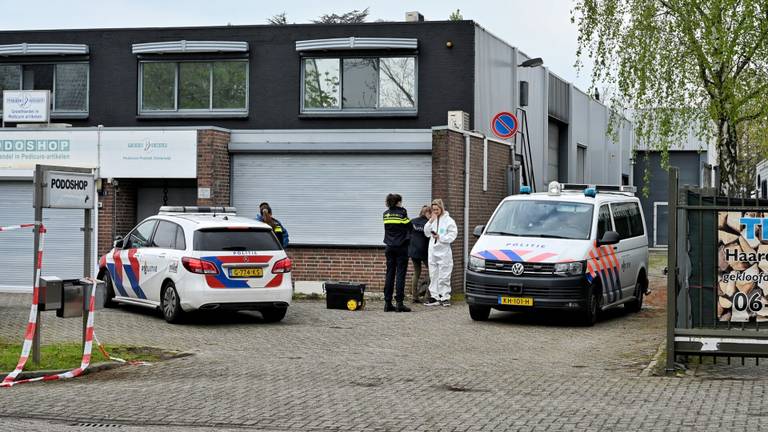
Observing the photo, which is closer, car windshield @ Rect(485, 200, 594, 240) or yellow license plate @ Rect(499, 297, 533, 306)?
yellow license plate @ Rect(499, 297, 533, 306)

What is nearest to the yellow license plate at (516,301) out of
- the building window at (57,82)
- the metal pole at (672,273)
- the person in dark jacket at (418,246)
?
the person in dark jacket at (418,246)

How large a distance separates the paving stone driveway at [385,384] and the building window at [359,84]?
1023 cm

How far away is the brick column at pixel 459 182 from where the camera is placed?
22047mm

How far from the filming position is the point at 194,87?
27.0 meters

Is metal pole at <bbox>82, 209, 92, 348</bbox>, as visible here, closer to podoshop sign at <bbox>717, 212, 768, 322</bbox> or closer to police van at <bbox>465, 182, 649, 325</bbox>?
police van at <bbox>465, 182, 649, 325</bbox>

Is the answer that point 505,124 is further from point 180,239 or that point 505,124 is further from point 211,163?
point 180,239

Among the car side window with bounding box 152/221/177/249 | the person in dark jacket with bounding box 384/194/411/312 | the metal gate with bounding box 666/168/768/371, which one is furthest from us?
the person in dark jacket with bounding box 384/194/411/312

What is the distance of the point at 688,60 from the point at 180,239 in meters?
9.99

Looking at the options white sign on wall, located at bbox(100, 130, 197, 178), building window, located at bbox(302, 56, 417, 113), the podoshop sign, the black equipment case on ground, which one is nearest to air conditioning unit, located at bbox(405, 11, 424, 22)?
building window, located at bbox(302, 56, 417, 113)

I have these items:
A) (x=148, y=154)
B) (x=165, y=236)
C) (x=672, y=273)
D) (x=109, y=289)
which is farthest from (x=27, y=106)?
(x=672, y=273)

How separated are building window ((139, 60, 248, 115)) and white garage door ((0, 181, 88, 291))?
4.51m

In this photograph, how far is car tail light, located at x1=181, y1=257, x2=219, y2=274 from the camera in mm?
16047

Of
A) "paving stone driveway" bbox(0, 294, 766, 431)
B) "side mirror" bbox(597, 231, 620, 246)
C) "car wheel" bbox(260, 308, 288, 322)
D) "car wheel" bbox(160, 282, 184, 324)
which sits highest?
"side mirror" bbox(597, 231, 620, 246)

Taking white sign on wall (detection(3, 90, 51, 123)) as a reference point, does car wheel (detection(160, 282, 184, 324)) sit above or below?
below
